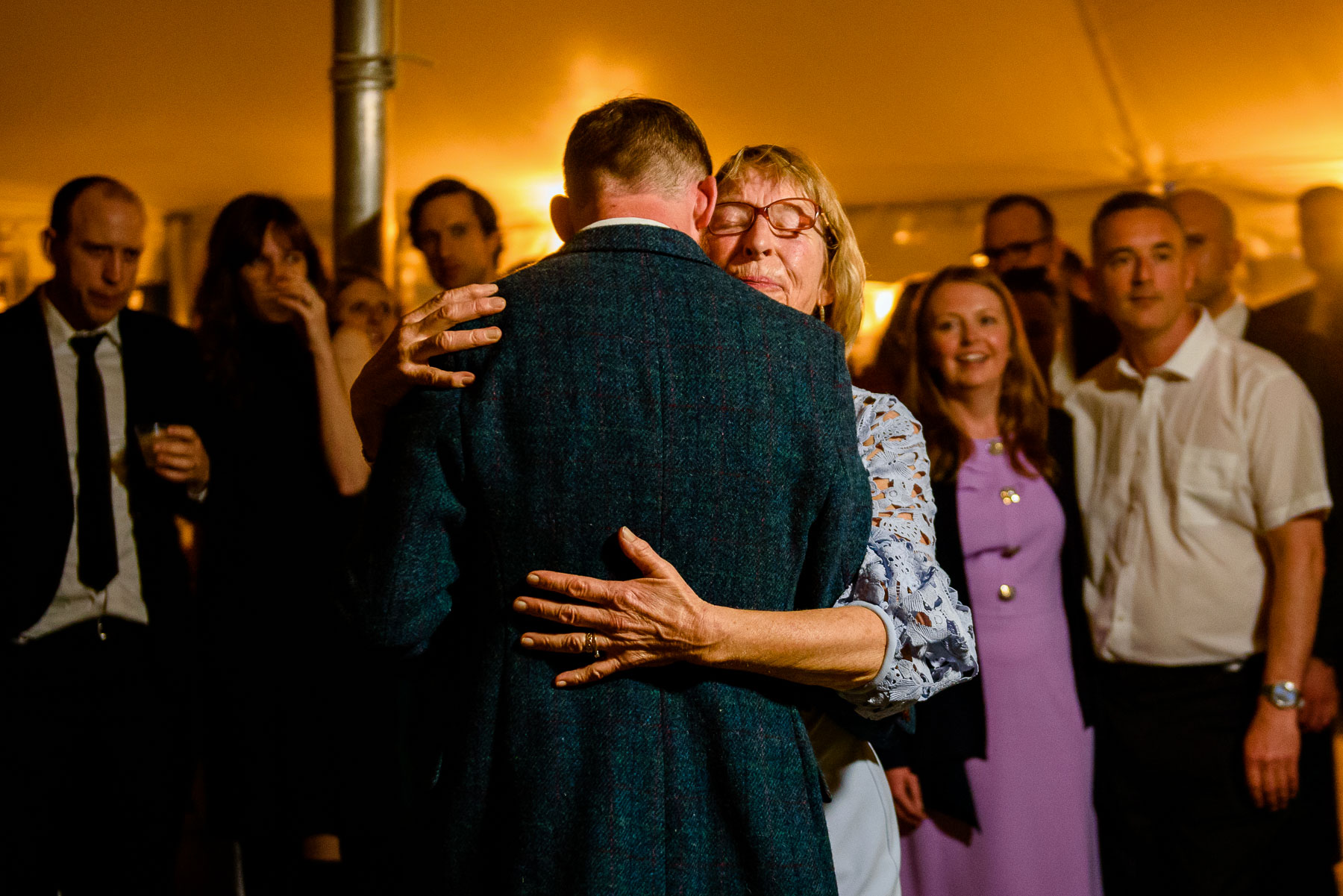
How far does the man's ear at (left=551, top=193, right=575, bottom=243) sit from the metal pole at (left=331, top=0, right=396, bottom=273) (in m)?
2.03

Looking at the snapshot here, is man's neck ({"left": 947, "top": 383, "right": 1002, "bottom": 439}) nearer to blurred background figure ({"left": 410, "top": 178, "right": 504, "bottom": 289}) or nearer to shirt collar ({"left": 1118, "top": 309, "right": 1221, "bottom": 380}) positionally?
shirt collar ({"left": 1118, "top": 309, "right": 1221, "bottom": 380})

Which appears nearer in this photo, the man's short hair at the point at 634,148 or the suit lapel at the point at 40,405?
the man's short hair at the point at 634,148

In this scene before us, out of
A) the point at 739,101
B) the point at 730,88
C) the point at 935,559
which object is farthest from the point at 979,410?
the point at 739,101

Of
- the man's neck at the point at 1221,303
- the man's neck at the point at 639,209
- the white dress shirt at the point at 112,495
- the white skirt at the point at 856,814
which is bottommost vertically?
the white skirt at the point at 856,814

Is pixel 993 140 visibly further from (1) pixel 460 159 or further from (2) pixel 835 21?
(1) pixel 460 159

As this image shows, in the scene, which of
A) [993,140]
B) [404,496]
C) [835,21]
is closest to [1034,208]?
[835,21]

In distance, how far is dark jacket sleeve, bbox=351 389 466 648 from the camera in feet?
3.89

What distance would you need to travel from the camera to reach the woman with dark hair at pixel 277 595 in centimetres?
255

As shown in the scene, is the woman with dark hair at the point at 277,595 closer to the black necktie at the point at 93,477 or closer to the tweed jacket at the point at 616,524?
the black necktie at the point at 93,477

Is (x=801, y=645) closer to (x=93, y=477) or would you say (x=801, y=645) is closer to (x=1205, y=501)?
(x=1205, y=501)

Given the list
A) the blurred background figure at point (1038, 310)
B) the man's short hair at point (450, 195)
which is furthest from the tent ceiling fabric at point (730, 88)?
A: the blurred background figure at point (1038, 310)

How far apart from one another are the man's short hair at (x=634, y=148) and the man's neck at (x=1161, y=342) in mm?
1764

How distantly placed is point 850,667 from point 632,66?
535 cm

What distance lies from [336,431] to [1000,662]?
1.55m
